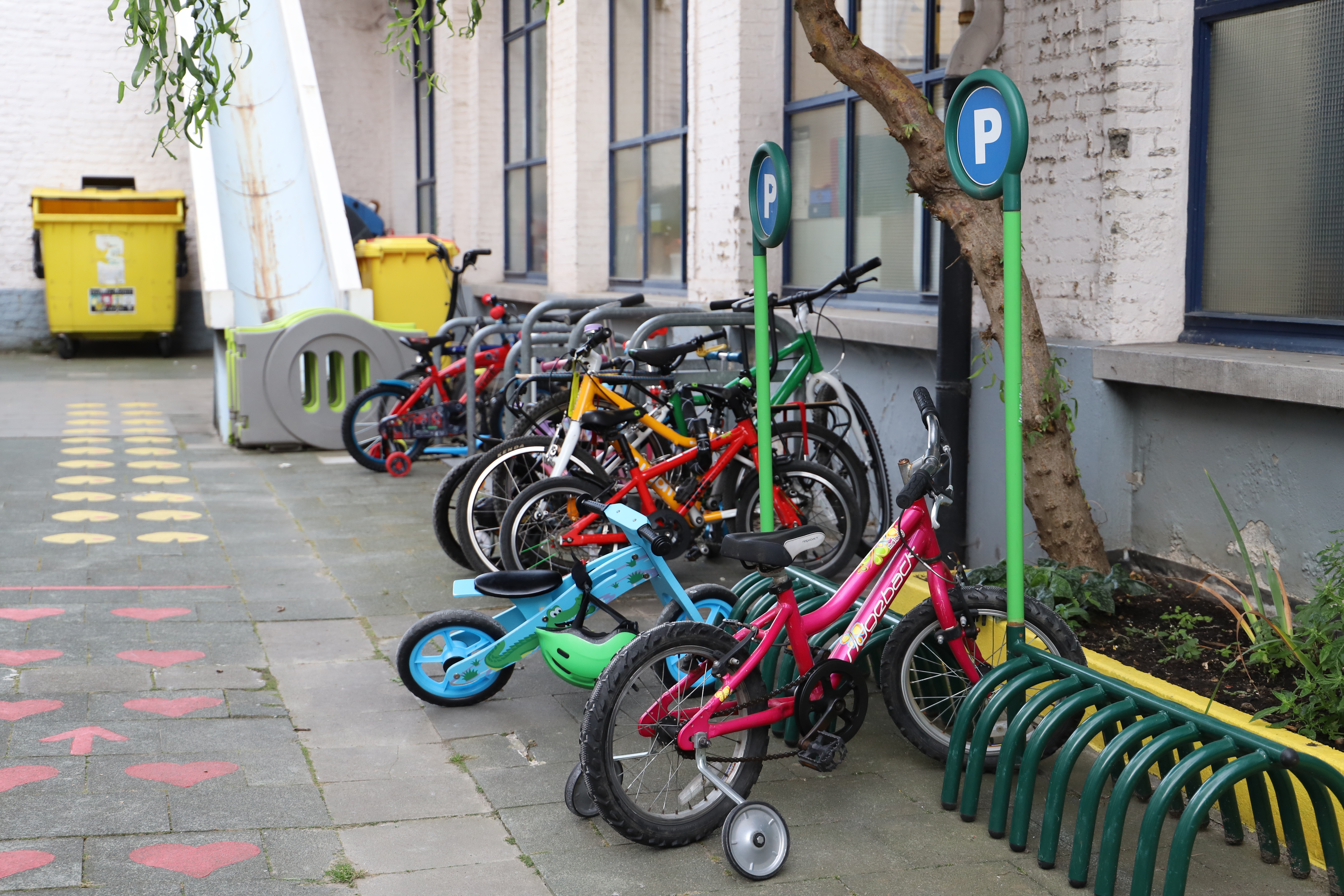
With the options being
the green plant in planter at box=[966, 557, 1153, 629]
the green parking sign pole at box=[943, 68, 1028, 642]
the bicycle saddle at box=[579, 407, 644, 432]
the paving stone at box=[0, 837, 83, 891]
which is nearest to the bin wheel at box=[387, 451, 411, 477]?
the bicycle saddle at box=[579, 407, 644, 432]

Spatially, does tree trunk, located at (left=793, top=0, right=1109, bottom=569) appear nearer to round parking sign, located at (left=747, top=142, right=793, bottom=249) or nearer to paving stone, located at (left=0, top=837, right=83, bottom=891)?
round parking sign, located at (left=747, top=142, right=793, bottom=249)

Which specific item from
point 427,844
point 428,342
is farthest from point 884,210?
point 427,844

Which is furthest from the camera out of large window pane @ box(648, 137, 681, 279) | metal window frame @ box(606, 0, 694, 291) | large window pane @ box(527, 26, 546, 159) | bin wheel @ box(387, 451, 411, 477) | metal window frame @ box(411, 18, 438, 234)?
metal window frame @ box(411, 18, 438, 234)

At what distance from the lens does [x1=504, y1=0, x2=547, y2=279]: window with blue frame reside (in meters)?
13.1

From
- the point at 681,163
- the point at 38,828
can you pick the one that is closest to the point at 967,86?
the point at 38,828

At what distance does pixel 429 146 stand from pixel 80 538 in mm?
11517

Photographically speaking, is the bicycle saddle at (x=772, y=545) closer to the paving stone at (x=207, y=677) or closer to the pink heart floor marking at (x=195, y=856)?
the pink heart floor marking at (x=195, y=856)

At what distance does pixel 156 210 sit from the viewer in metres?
16.4

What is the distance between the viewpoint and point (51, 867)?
320 centimetres

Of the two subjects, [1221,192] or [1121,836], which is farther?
[1221,192]

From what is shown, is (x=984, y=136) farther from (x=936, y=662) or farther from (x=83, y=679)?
(x=83, y=679)

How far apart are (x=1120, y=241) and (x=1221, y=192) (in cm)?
44

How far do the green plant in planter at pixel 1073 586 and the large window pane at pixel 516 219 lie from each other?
380 inches

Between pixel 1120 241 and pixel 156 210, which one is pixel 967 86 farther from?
pixel 156 210
